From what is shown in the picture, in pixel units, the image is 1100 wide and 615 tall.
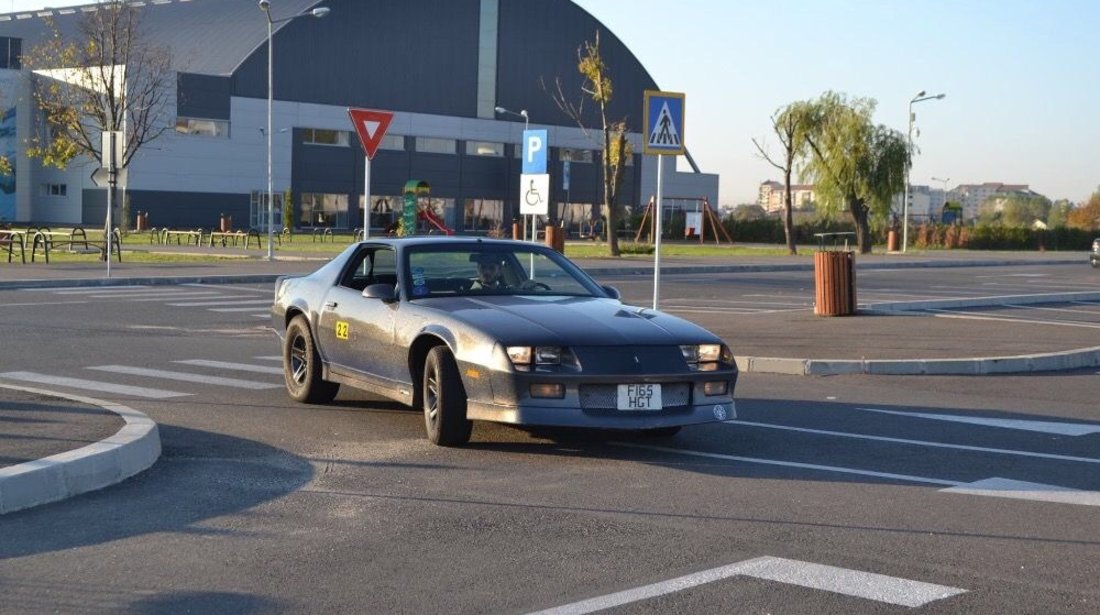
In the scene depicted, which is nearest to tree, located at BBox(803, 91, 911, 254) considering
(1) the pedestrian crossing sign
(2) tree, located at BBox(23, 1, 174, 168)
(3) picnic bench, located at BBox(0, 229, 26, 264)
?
(2) tree, located at BBox(23, 1, 174, 168)

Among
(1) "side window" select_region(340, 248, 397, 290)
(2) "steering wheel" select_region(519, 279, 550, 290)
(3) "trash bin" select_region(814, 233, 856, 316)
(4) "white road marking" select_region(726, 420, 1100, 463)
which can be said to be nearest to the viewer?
(4) "white road marking" select_region(726, 420, 1100, 463)

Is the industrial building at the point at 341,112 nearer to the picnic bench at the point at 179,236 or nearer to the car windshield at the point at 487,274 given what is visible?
the picnic bench at the point at 179,236

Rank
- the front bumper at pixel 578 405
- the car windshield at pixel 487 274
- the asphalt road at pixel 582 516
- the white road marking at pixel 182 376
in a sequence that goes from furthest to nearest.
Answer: the white road marking at pixel 182 376
the car windshield at pixel 487 274
the front bumper at pixel 578 405
the asphalt road at pixel 582 516

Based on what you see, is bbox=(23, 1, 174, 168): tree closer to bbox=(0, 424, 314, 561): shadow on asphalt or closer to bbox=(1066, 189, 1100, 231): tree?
bbox=(0, 424, 314, 561): shadow on asphalt

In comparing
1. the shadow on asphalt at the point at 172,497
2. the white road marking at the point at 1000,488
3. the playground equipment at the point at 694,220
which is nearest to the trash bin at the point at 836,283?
the white road marking at the point at 1000,488

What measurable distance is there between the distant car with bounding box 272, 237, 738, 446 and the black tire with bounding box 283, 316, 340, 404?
0.05ft

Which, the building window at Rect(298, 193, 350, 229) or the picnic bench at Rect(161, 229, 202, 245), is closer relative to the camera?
the picnic bench at Rect(161, 229, 202, 245)

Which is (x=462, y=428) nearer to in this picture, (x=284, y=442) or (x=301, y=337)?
(x=284, y=442)

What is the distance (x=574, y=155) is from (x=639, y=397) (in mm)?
85452

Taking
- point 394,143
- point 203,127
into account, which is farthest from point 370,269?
point 394,143

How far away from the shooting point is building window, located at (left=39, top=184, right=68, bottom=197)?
80000 mm

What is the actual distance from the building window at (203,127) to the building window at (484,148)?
16.9m

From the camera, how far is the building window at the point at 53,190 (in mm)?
80000

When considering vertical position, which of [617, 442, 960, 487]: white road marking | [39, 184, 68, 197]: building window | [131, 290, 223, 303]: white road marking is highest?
[39, 184, 68, 197]: building window
